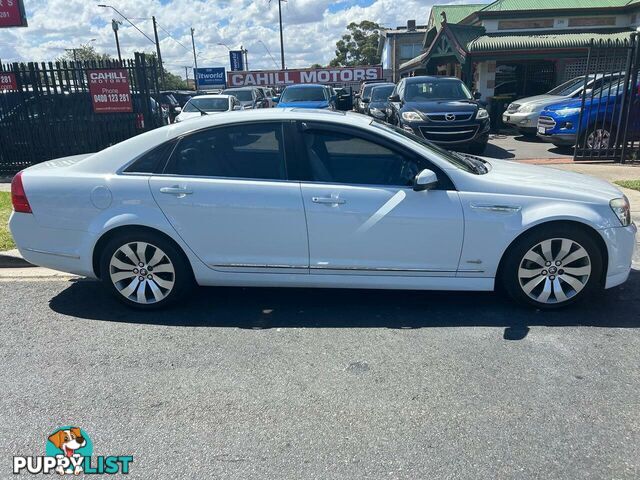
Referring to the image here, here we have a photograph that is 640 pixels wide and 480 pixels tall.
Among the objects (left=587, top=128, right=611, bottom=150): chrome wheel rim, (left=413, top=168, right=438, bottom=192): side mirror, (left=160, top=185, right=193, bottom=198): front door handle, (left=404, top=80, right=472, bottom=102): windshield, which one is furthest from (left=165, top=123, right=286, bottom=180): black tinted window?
(left=587, top=128, right=611, bottom=150): chrome wheel rim

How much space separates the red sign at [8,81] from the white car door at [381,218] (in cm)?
871

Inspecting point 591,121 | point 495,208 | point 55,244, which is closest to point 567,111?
point 591,121

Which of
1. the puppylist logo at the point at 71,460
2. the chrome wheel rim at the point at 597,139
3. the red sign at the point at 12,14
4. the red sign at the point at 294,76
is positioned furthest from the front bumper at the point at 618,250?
the red sign at the point at 294,76

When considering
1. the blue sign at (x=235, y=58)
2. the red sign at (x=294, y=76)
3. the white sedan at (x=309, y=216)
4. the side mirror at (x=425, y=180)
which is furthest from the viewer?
the blue sign at (x=235, y=58)

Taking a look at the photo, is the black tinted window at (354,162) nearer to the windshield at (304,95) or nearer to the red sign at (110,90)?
the red sign at (110,90)

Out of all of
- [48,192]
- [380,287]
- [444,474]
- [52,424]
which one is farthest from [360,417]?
[48,192]

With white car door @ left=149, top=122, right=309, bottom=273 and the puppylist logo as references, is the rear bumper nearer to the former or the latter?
white car door @ left=149, top=122, right=309, bottom=273

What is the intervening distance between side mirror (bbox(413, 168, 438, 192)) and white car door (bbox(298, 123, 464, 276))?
7 centimetres

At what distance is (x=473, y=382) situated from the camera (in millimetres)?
3201

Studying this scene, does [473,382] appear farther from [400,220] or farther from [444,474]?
[400,220]

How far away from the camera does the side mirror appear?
379 centimetres

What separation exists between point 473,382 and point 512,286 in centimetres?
110

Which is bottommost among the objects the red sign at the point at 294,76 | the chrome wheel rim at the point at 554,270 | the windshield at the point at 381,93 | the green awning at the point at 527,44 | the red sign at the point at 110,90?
the chrome wheel rim at the point at 554,270

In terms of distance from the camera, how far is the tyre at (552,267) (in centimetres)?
389
